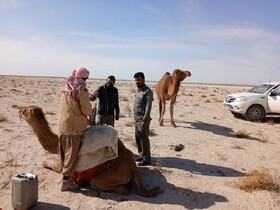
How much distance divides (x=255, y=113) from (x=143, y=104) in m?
9.79

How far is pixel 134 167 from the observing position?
632cm

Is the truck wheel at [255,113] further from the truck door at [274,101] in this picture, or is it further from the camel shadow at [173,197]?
the camel shadow at [173,197]

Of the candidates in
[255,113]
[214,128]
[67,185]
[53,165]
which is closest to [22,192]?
[67,185]

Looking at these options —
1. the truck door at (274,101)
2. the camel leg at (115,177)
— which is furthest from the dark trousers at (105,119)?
the truck door at (274,101)

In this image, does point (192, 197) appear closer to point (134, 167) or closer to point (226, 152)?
point (134, 167)

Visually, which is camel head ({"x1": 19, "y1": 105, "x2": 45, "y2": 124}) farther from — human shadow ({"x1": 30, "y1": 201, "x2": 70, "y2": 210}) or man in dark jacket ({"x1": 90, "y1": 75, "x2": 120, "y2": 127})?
human shadow ({"x1": 30, "y1": 201, "x2": 70, "y2": 210})

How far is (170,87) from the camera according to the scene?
44.6 ft

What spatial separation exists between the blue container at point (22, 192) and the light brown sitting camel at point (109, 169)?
47.0 inches

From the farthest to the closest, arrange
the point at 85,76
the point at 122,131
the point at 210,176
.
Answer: the point at 122,131, the point at 210,176, the point at 85,76

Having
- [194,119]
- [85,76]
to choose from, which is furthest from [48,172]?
[194,119]

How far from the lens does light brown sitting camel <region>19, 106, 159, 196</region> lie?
6090mm

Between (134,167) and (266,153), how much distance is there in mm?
4928

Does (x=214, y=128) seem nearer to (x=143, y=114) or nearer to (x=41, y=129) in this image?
(x=143, y=114)

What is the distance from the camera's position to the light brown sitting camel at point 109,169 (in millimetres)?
6090
